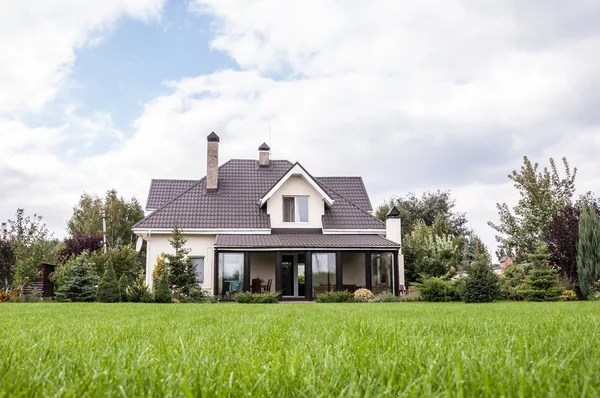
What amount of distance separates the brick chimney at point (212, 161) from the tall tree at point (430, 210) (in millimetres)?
25269

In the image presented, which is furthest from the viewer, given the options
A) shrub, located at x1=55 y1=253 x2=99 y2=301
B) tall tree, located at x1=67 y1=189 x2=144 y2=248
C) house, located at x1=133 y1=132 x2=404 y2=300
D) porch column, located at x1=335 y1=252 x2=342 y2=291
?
tall tree, located at x1=67 y1=189 x2=144 y2=248

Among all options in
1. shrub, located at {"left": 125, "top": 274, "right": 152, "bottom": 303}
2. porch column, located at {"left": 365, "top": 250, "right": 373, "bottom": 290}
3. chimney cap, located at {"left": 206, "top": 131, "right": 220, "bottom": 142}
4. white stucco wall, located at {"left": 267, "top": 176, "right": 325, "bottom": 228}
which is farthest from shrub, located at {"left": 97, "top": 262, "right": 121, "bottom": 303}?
porch column, located at {"left": 365, "top": 250, "right": 373, "bottom": 290}

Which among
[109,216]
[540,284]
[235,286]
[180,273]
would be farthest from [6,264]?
[540,284]

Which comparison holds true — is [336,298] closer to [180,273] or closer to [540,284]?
[180,273]

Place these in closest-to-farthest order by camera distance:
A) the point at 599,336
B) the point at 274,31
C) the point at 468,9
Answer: the point at 599,336, the point at 468,9, the point at 274,31

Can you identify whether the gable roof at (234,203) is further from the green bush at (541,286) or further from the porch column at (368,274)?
the green bush at (541,286)

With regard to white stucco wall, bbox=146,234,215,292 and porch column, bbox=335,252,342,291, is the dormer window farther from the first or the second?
A: white stucco wall, bbox=146,234,215,292

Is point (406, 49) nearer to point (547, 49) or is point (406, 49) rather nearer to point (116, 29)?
point (547, 49)

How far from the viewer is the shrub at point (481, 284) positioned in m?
18.3

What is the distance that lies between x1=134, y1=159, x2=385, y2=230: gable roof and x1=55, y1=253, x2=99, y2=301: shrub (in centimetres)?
412

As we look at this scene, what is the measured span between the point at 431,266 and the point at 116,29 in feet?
73.1

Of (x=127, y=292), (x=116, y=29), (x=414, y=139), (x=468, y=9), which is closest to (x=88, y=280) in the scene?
(x=127, y=292)

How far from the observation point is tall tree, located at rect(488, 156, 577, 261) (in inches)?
1139

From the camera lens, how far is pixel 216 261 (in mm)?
Result: 24062
